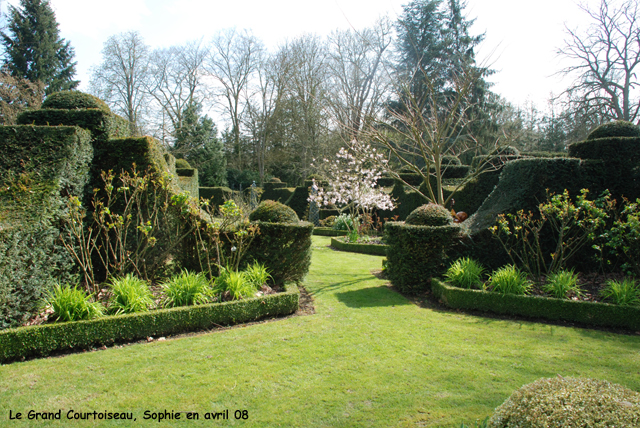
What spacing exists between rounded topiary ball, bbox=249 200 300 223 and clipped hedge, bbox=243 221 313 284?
181mm

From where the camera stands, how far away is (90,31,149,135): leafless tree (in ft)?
85.5

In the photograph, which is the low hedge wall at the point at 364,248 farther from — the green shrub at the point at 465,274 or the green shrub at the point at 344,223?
the green shrub at the point at 465,274

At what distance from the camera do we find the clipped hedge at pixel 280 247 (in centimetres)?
621

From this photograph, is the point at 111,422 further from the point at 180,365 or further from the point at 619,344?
the point at 619,344

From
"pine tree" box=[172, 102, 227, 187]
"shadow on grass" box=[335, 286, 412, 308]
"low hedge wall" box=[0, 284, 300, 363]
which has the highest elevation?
"pine tree" box=[172, 102, 227, 187]

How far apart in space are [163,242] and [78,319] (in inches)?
84.9

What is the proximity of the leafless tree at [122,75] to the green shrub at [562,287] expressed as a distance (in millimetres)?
28172

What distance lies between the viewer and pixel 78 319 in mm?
4133

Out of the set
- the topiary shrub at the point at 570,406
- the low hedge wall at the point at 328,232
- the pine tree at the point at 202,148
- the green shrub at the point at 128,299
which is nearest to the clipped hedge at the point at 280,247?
the green shrub at the point at 128,299

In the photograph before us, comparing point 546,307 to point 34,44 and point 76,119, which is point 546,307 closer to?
point 76,119

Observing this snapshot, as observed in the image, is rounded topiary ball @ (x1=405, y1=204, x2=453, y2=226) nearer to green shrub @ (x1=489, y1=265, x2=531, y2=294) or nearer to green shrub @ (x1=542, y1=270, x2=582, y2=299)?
green shrub @ (x1=489, y1=265, x2=531, y2=294)

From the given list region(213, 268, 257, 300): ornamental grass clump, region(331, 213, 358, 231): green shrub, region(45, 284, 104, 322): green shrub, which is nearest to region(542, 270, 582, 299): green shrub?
region(213, 268, 257, 300): ornamental grass clump

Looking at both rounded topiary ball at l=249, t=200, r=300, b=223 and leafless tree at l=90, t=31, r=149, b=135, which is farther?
leafless tree at l=90, t=31, r=149, b=135

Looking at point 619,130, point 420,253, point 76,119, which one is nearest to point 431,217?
point 420,253
